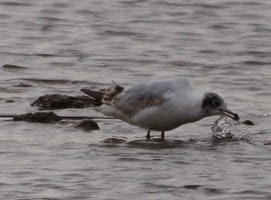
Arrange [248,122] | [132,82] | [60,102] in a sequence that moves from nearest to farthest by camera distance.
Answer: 1. [248,122]
2. [60,102]
3. [132,82]

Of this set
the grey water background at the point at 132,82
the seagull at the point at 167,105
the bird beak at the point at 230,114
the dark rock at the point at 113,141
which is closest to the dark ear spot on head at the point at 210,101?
the seagull at the point at 167,105

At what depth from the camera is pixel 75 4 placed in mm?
18094

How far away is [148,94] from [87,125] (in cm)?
75

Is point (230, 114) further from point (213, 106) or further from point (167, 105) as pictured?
point (167, 105)

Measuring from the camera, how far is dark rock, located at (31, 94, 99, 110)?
11.3 meters

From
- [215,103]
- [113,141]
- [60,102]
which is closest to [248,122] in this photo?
[215,103]

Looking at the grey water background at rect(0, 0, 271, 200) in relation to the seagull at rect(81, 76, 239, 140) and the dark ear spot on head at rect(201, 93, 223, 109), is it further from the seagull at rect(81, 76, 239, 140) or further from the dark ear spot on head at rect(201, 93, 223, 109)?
the dark ear spot on head at rect(201, 93, 223, 109)

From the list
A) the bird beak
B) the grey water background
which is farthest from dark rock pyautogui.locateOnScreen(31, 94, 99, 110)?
the bird beak

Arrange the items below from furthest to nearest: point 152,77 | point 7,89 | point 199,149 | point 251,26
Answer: point 251,26, point 152,77, point 7,89, point 199,149

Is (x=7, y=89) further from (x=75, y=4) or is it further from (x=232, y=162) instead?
(x=75, y=4)

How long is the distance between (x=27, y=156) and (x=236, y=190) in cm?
190

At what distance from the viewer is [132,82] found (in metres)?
12.6

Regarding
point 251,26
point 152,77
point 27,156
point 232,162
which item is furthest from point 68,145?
point 251,26

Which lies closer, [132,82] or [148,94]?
[148,94]
